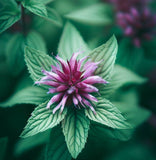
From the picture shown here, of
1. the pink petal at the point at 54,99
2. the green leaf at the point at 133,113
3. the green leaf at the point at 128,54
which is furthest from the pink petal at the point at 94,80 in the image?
the green leaf at the point at 128,54

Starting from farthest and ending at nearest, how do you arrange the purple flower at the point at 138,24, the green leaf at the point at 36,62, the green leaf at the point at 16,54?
1. the purple flower at the point at 138,24
2. the green leaf at the point at 16,54
3. the green leaf at the point at 36,62

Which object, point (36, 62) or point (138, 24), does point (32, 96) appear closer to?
point (36, 62)

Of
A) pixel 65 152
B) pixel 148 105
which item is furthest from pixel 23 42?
pixel 148 105

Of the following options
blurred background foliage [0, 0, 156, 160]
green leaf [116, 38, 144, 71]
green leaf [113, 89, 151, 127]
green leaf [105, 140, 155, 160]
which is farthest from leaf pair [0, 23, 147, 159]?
green leaf [105, 140, 155, 160]

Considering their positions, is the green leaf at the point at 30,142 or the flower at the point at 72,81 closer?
the flower at the point at 72,81

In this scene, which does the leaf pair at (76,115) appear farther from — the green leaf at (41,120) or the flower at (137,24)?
the flower at (137,24)

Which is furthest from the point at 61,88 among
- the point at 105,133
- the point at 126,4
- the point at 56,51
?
the point at 126,4

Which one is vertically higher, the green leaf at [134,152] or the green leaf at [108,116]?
the green leaf at [108,116]
